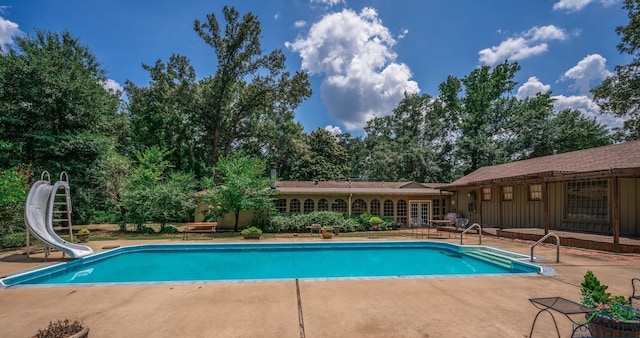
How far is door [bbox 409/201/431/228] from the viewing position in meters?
19.1

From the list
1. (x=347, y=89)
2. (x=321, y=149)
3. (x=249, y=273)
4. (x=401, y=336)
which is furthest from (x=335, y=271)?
(x=321, y=149)

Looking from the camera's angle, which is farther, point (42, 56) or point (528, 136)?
point (528, 136)

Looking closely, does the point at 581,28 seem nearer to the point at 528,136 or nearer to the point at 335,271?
the point at 528,136

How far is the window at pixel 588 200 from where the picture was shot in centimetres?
1157

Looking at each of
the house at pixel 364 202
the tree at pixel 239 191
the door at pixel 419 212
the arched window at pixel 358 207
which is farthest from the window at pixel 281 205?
the door at pixel 419 212

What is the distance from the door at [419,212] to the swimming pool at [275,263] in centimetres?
648

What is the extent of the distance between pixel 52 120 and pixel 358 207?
1824cm

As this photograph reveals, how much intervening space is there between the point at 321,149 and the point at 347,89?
10060mm

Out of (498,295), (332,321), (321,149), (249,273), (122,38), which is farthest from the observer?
(321,149)

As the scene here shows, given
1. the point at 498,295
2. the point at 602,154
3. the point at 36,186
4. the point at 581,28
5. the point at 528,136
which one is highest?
the point at 581,28

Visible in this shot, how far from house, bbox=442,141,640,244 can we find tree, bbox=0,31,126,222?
2110 cm

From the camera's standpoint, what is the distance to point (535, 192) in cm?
1448

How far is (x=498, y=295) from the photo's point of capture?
542cm

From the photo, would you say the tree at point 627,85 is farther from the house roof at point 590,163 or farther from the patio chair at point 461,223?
the patio chair at point 461,223
